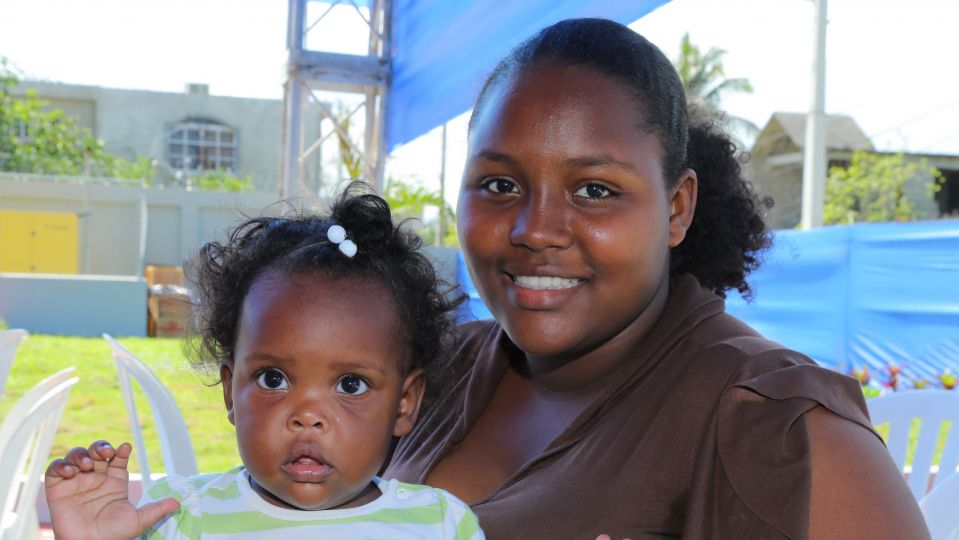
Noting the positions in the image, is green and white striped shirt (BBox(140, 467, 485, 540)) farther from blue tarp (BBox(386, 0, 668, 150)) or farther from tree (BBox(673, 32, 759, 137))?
tree (BBox(673, 32, 759, 137))

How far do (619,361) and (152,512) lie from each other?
936mm

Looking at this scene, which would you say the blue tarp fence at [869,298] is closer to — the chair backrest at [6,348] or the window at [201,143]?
the chair backrest at [6,348]

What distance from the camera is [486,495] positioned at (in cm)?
189

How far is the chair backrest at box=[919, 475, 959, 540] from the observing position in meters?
2.33

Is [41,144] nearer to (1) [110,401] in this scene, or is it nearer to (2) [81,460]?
(1) [110,401]

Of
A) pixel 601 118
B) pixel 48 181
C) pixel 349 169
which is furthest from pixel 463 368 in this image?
pixel 48 181

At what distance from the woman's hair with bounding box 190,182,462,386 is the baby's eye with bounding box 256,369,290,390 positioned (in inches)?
7.2

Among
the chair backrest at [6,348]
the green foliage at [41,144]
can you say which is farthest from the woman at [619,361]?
the green foliage at [41,144]

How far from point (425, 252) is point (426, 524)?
633 millimetres

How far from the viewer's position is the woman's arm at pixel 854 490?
1327 millimetres

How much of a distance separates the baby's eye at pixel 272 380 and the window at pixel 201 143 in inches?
1359

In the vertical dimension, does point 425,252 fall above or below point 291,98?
below

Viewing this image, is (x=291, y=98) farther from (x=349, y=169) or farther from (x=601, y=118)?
(x=601, y=118)

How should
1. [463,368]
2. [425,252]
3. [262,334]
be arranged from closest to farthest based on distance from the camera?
[262,334] → [425,252] → [463,368]
